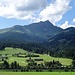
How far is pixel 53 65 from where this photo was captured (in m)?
169

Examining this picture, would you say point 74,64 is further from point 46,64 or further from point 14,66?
point 14,66

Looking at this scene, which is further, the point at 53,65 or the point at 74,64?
the point at 74,64

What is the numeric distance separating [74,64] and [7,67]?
5129 centimetres

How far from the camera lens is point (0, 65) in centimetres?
17238

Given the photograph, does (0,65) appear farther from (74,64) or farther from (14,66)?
(74,64)

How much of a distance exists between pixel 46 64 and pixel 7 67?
2900cm

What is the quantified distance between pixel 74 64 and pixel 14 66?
46.3 metres

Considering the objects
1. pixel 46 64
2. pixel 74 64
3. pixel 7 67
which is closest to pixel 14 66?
pixel 7 67

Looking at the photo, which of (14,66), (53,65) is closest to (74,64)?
(53,65)

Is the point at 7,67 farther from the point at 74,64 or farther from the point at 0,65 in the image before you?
the point at 74,64

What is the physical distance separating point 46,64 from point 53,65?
762 cm

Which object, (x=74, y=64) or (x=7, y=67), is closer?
(x=7, y=67)

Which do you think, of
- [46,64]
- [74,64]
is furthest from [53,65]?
[74,64]

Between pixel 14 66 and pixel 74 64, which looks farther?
pixel 74 64
